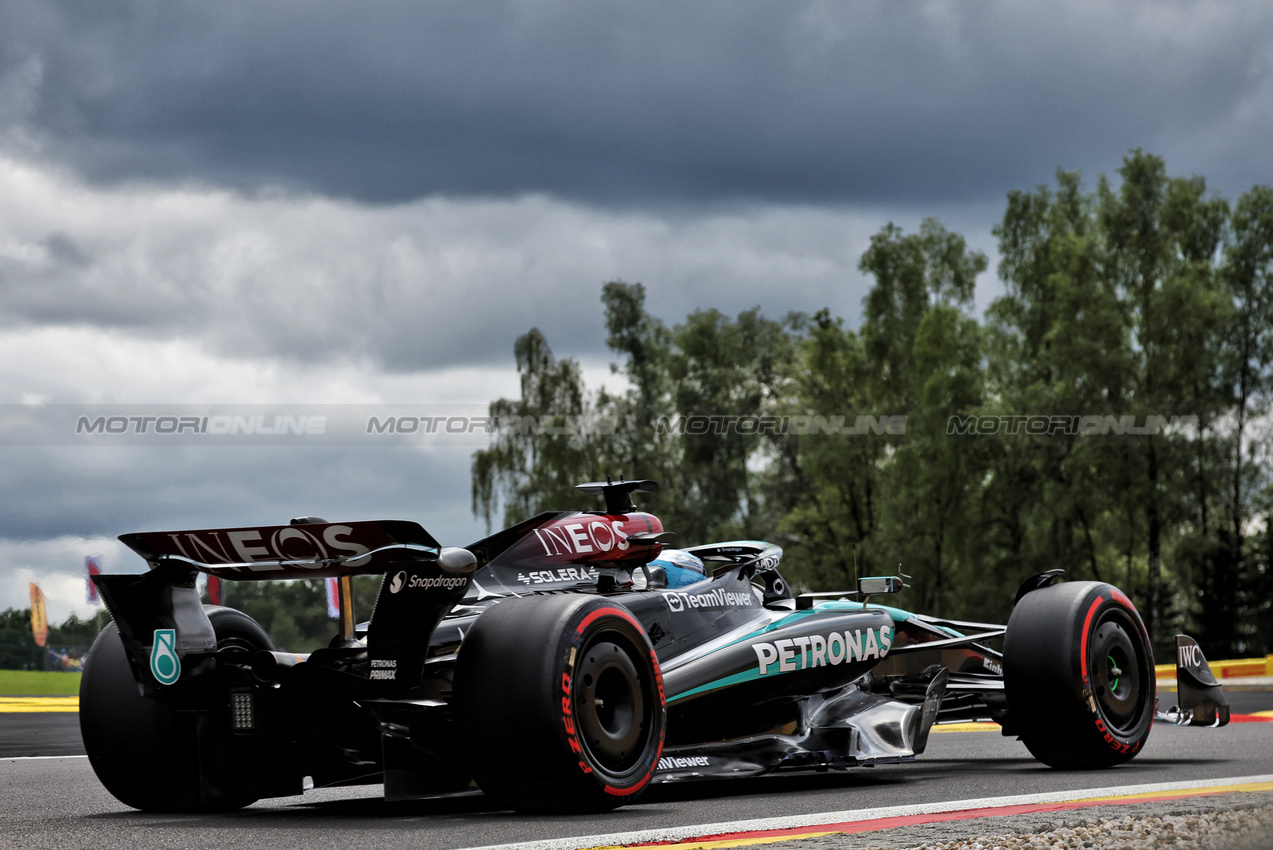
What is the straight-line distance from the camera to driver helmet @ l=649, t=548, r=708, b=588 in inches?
322

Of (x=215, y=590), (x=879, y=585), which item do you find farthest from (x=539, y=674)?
(x=879, y=585)

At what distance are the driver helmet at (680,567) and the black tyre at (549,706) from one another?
167 centimetres

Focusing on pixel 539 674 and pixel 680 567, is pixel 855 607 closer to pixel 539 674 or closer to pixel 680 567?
pixel 680 567

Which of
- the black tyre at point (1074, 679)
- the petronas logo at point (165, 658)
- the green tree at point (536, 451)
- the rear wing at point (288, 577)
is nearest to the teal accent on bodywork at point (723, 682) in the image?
the rear wing at point (288, 577)

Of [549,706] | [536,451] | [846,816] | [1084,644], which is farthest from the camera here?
[536,451]

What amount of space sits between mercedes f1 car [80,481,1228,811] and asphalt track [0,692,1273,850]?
0.67 ft

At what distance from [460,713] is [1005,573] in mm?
40428

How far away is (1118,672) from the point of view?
29.9 ft

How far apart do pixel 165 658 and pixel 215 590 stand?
20.9 inches

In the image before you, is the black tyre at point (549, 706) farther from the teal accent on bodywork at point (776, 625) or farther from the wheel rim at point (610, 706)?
the teal accent on bodywork at point (776, 625)

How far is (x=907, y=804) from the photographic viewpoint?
673cm

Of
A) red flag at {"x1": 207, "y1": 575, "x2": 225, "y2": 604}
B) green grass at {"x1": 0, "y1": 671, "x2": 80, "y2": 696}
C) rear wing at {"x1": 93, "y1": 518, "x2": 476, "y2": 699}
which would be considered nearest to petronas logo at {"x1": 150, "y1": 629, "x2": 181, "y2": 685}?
rear wing at {"x1": 93, "y1": 518, "x2": 476, "y2": 699}

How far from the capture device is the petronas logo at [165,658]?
6473mm

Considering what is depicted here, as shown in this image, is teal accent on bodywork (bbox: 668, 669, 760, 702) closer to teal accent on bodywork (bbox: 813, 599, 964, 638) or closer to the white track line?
teal accent on bodywork (bbox: 813, 599, 964, 638)
